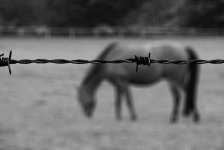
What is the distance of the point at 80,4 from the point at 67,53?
17886 mm

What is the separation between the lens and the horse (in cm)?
909

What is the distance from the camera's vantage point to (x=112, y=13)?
42094 millimetres

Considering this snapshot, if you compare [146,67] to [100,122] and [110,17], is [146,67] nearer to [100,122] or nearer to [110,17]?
[100,122]

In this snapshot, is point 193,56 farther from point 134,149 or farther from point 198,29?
point 198,29

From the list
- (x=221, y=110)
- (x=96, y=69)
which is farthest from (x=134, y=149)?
(x=221, y=110)

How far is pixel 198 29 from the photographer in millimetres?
36406

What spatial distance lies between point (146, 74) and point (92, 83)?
0.97 metres

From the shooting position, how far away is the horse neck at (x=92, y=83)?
9164 mm

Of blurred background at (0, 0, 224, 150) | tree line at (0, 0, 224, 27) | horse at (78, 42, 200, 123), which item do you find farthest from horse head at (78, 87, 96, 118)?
tree line at (0, 0, 224, 27)

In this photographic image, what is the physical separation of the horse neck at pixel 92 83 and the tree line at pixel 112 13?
29214 millimetres

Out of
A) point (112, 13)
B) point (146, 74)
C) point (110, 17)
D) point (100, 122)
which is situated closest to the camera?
point (100, 122)

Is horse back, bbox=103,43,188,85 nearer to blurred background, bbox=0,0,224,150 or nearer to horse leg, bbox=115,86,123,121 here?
horse leg, bbox=115,86,123,121

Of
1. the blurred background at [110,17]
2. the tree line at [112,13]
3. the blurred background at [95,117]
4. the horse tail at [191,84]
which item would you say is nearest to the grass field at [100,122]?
the blurred background at [95,117]

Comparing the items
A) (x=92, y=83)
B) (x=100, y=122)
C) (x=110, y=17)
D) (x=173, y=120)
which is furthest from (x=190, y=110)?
(x=110, y=17)
